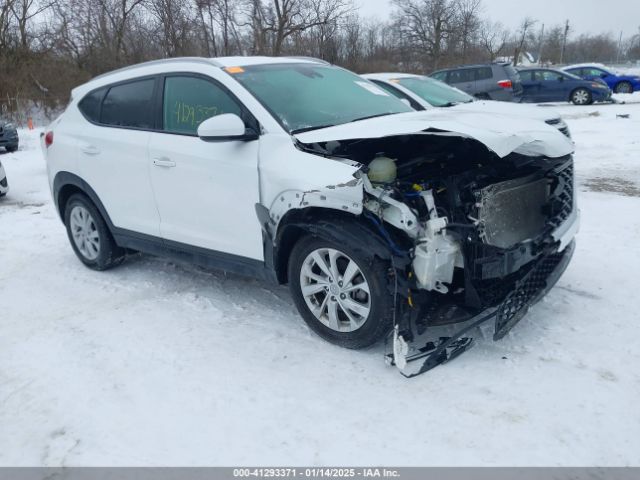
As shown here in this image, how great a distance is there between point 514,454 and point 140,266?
4.05 m

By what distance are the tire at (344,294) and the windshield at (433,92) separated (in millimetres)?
5811

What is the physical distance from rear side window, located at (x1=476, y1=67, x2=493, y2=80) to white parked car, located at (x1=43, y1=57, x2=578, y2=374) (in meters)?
13.3

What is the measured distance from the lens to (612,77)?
24.3 metres

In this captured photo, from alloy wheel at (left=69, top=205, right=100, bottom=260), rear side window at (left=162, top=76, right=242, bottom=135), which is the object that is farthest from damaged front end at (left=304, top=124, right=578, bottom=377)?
alloy wheel at (left=69, top=205, right=100, bottom=260)

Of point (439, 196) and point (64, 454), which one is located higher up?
point (439, 196)

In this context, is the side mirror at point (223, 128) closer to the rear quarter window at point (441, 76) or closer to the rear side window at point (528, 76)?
the rear quarter window at point (441, 76)

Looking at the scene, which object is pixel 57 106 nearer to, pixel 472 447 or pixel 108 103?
pixel 108 103

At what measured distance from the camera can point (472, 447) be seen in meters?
2.64

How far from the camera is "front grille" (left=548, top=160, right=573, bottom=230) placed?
148 inches

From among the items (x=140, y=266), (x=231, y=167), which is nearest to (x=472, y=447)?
(x=231, y=167)

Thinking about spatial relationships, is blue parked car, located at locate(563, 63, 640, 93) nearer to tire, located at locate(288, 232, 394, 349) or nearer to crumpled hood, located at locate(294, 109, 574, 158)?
crumpled hood, located at locate(294, 109, 574, 158)

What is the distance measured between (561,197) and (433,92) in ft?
19.0

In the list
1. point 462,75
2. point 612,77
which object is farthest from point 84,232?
point 612,77

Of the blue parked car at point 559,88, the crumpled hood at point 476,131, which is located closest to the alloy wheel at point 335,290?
the crumpled hood at point 476,131
